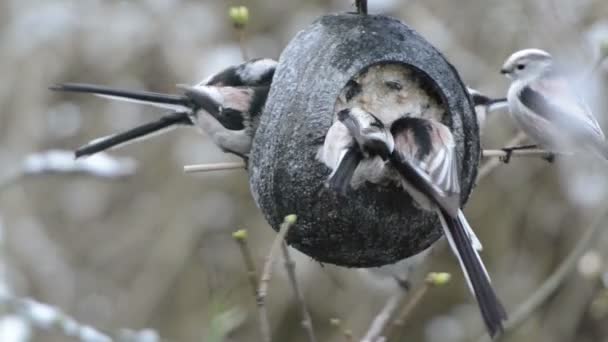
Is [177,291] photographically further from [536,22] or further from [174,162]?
[536,22]

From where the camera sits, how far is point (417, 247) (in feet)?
10.1

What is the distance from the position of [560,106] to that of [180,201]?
3.12 meters

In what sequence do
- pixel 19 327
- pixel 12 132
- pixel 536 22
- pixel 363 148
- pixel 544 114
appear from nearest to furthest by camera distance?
1. pixel 363 148
2. pixel 544 114
3. pixel 19 327
4. pixel 536 22
5. pixel 12 132

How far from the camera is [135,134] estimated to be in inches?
142

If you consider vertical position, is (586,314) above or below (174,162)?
below

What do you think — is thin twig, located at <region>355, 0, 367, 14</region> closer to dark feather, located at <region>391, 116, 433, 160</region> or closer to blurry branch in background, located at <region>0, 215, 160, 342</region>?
dark feather, located at <region>391, 116, 433, 160</region>

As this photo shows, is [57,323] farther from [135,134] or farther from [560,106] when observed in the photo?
[560,106]

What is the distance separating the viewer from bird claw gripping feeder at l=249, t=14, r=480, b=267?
9.58ft

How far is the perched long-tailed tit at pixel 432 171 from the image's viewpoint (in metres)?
2.70

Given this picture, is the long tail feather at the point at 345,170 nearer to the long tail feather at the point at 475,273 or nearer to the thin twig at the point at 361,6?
the long tail feather at the point at 475,273

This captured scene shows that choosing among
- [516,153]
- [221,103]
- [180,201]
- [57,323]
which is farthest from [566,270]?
[180,201]

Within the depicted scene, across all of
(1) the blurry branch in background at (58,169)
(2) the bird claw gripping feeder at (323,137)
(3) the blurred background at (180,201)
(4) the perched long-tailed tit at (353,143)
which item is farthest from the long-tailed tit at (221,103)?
(3) the blurred background at (180,201)

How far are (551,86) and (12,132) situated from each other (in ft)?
11.5

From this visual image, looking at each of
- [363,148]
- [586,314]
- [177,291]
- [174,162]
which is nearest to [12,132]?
[174,162]
